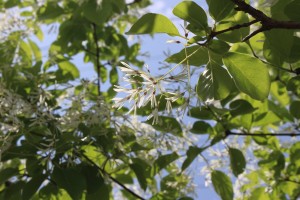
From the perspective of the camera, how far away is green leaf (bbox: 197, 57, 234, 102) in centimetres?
65

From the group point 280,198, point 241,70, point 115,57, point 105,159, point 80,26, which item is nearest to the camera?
point 241,70

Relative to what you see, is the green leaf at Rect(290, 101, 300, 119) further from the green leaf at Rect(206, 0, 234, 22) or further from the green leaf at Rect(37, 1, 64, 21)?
the green leaf at Rect(37, 1, 64, 21)

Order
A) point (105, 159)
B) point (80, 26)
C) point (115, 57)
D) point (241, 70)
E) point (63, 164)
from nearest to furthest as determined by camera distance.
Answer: point (241, 70)
point (63, 164)
point (105, 159)
point (80, 26)
point (115, 57)

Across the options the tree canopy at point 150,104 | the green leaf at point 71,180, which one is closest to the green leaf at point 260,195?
the tree canopy at point 150,104

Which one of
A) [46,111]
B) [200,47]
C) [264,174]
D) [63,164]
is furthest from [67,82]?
[200,47]

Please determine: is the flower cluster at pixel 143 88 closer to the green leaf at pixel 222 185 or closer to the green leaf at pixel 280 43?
the green leaf at pixel 280 43

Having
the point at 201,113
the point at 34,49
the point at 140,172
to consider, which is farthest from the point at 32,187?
the point at 34,49

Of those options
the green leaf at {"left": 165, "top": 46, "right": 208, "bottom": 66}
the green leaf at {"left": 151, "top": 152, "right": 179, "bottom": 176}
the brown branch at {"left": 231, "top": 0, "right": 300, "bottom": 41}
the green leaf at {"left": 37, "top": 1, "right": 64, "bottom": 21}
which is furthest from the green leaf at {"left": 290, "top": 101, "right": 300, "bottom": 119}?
the green leaf at {"left": 37, "top": 1, "right": 64, "bottom": 21}

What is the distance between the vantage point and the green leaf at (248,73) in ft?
1.99

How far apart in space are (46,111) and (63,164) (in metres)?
0.15

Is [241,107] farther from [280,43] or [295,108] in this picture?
[280,43]

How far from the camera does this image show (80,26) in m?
1.51

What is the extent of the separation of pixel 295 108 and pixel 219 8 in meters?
0.60

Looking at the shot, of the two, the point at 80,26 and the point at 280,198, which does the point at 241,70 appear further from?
the point at 80,26
